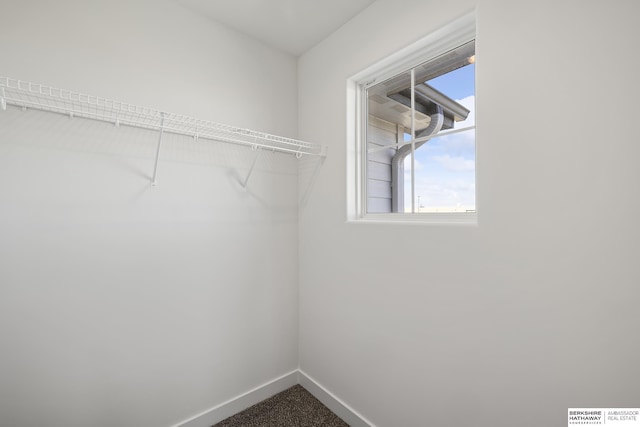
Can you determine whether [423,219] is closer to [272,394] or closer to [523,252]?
[523,252]

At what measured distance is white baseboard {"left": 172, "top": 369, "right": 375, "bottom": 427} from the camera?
66.5 inches

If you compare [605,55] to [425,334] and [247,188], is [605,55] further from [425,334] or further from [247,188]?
[247,188]

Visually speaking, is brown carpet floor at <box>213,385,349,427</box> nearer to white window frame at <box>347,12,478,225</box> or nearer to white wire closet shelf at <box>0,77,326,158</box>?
white window frame at <box>347,12,478,225</box>

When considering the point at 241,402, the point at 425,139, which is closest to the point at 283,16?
the point at 425,139

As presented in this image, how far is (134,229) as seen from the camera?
1.49 metres

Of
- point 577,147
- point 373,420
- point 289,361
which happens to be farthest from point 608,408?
point 289,361

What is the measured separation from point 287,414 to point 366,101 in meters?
2.12

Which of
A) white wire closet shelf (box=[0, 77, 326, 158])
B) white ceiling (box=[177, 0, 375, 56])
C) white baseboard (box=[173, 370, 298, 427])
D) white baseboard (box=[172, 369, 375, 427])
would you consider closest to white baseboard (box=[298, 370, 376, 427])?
white baseboard (box=[172, 369, 375, 427])

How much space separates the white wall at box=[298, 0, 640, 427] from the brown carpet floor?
29cm

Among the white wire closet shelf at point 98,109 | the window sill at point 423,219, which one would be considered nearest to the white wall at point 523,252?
the window sill at point 423,219

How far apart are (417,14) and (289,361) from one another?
2.37m

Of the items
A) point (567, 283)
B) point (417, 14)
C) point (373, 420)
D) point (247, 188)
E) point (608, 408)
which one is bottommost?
point (373, 420)

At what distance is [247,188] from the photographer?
1910 mm

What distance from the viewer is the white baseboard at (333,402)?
5.53ft
